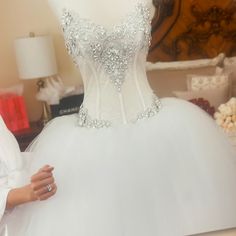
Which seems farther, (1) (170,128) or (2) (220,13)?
(2) (220,13)

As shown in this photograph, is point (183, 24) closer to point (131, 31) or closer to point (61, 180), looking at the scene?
point (131, 31)

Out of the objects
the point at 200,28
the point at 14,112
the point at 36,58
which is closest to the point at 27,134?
the point at 14,112

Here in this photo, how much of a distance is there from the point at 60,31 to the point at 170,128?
277 millimetres

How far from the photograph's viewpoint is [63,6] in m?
0.64

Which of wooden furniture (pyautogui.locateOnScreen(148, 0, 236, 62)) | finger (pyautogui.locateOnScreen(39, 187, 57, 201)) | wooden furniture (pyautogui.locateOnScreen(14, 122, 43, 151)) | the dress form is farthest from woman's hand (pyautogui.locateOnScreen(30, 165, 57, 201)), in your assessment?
wooden furniture (pyautogui.locateOnScreen(148, 0, 236, 62))

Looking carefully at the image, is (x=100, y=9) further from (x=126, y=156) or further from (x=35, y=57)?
(x=126, y=156)

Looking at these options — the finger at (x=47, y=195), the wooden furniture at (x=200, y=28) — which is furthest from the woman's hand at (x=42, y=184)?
the wooden furniture at (x=200, y=28)

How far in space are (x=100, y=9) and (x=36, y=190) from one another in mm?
349

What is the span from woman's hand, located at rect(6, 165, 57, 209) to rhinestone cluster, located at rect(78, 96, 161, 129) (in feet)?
→ 0.56

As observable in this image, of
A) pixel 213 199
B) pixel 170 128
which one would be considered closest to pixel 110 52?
pixel 170 128

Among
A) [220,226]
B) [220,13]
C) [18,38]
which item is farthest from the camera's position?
[220,13]

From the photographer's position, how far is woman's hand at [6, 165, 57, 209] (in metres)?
0.49

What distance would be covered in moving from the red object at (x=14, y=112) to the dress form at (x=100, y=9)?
0.59 ft

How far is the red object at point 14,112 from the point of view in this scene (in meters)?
0.65
